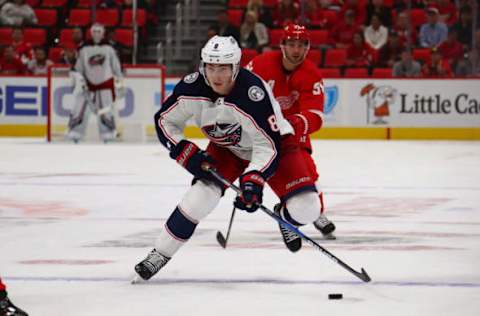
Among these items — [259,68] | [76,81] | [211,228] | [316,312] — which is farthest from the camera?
[76,81]

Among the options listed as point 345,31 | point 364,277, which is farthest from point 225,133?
point 345,31

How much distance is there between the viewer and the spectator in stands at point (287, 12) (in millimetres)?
16312

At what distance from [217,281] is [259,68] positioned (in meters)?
1.90

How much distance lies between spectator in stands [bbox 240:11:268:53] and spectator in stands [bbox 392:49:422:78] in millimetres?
1787

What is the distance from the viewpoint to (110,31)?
1661cm

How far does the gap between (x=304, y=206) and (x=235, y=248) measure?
575mm

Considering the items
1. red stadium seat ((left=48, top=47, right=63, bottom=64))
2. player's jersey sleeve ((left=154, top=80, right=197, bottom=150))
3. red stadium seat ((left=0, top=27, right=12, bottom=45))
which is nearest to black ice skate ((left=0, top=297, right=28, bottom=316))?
player's jersey sleeve ((left=154, top=80, right=197, bottom=150))

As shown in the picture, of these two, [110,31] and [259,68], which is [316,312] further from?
[110,31]

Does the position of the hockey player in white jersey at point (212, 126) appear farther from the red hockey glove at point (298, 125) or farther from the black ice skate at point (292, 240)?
the red hockey glove at point (298, 125)

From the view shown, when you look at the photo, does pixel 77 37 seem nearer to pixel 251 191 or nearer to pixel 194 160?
pixel 194 160

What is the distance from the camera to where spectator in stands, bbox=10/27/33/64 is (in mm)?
16656

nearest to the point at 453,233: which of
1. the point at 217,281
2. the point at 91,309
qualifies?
the point at 217,281

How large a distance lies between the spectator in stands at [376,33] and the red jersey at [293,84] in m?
9.55

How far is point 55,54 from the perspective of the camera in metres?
17.1
